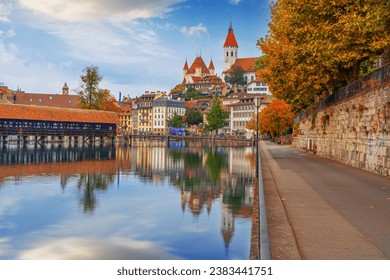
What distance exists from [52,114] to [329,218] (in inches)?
3152

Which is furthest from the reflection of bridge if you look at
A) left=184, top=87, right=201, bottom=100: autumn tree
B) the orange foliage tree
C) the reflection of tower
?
the reflection of tower

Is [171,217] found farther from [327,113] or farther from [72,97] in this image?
[72,97]

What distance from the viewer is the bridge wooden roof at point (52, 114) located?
78.8 meters

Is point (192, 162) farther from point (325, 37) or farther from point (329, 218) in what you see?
point (329, 218)

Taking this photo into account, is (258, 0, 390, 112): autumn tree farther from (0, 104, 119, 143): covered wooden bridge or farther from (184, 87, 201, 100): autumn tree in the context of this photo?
(184, 87, 201, 100): autumn tree

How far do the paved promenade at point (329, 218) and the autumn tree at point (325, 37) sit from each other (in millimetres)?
6521

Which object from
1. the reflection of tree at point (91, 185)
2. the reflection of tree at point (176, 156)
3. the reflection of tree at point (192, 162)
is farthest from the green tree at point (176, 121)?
the reflection of tree at point (91, 185)

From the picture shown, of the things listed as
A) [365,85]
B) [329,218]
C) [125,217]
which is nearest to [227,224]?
[125,217]

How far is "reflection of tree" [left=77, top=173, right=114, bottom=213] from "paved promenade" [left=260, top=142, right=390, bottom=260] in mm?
7045

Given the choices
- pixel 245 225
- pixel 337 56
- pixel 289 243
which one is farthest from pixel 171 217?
pixel 337 56

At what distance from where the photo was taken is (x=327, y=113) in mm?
32781

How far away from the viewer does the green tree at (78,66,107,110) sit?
86.1 m

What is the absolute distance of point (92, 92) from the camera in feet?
292

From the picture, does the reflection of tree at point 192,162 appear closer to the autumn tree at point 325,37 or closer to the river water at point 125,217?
the river water at point 125,217
